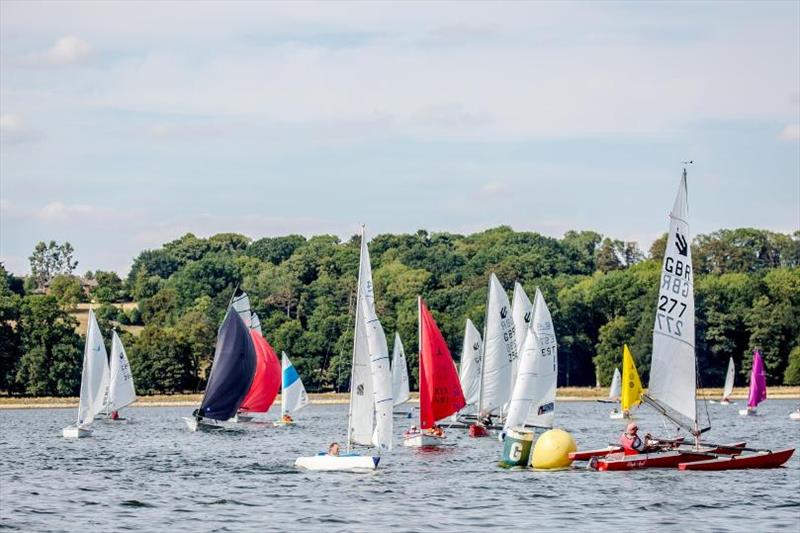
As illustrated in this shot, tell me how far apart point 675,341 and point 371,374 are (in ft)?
32.6

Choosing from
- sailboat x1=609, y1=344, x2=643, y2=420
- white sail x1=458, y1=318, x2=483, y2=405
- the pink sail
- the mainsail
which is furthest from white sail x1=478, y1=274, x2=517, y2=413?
the pink sail

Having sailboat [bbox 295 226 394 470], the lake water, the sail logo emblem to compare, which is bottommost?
the lake water

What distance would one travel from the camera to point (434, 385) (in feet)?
201

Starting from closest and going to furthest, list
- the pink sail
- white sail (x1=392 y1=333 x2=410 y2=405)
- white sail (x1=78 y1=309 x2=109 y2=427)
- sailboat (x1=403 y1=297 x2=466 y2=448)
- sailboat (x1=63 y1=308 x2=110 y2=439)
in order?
sailboat (x1=403 y1=297 x2=466 y2=448) < sailboat (x1=63 y1=308 x2=110 y2=439) < white sail (x1=78 y1=309 x2=109 y2=427) < white sail (x1=392 y1=333 x2=410 y2=405) < the pink sail

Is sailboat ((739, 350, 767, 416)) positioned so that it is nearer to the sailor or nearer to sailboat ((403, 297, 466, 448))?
sailboat ((403, 297, 466, 448))

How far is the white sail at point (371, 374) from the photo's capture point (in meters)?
44.9

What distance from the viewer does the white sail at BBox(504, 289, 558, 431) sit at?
56125mm

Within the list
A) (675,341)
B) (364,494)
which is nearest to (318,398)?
(675,341)

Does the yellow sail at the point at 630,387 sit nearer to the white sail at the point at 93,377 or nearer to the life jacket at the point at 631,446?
the life jacket at the point at 631,446

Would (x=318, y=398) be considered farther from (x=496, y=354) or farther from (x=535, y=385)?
(x=535, y=385)

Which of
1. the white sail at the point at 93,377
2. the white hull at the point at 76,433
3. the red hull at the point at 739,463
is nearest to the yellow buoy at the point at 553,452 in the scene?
the red hull at the point at 739,463

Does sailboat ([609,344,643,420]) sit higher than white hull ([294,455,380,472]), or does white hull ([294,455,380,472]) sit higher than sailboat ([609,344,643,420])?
sailboat ([609,344,643,420])

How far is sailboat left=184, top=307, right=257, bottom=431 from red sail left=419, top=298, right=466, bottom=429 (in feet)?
38.3

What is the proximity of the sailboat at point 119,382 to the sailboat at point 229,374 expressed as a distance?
→ 1369cm
